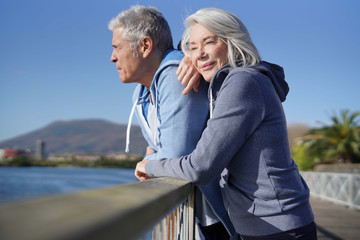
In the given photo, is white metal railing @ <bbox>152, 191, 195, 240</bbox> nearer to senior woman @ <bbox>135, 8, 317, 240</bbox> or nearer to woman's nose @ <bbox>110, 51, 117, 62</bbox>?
senior woman @ <bbox>135, 8, 317, 240</bbox>

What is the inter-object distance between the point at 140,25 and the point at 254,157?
114 cm

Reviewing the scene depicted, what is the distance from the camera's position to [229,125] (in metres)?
1.22

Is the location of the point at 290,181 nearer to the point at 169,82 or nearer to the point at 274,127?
the point at 274,127

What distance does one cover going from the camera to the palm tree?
23547mm

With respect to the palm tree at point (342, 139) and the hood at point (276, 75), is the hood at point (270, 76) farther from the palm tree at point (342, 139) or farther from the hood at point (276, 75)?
the palm tree at point (342, 139)

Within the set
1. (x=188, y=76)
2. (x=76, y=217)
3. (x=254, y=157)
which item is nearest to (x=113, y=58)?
(x=188, y=76)

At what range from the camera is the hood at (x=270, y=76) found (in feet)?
4.46

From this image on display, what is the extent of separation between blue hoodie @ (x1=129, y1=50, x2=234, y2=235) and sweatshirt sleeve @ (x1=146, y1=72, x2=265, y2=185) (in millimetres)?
304

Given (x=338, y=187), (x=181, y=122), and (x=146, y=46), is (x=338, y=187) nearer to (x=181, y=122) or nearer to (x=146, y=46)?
(x=146, y=46)

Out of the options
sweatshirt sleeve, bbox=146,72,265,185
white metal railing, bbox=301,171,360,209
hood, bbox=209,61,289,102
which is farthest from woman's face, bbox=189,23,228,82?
white metal railing, bbox=301,171,360,209

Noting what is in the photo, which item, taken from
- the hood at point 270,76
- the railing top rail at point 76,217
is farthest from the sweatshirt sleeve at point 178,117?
the railing top rail at point 76,217

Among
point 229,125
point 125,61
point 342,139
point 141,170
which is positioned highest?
point 125,61

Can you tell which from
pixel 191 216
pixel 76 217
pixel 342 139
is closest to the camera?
pixel 76 217

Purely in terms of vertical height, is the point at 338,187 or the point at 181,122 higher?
the point at 181,122
